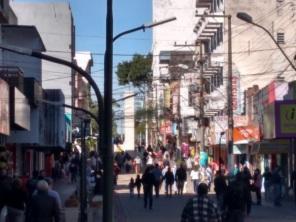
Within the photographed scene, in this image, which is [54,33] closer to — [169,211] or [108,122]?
[169,211]

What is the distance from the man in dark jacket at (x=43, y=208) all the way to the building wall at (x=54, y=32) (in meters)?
75.0

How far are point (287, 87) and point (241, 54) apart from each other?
18.0m

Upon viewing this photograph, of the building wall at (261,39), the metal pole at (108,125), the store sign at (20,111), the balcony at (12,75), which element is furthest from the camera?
the building wall at (261,39)

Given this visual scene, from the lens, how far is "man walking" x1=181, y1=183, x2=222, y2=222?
53.9 feet

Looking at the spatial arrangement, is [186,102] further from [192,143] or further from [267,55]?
[267,55]

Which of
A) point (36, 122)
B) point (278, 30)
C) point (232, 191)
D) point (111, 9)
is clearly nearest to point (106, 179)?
point (111, 9)

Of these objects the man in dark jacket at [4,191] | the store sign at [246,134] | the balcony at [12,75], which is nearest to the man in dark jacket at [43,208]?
the man in dark jacket at [4,191]

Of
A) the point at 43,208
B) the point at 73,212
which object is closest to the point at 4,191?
the point at 43,208

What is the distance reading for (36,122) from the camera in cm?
5103

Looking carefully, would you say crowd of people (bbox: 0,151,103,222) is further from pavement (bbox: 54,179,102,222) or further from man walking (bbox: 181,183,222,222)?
man walking (bbox: 181,183,222,222)

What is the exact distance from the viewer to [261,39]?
70.6 metres

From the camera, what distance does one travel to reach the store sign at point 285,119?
43.9 metres

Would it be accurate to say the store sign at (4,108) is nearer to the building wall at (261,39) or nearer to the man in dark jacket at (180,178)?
the man in dark jacket at (180,178)

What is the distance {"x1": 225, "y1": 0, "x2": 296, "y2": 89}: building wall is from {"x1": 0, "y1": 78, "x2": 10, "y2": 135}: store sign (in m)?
35.0
